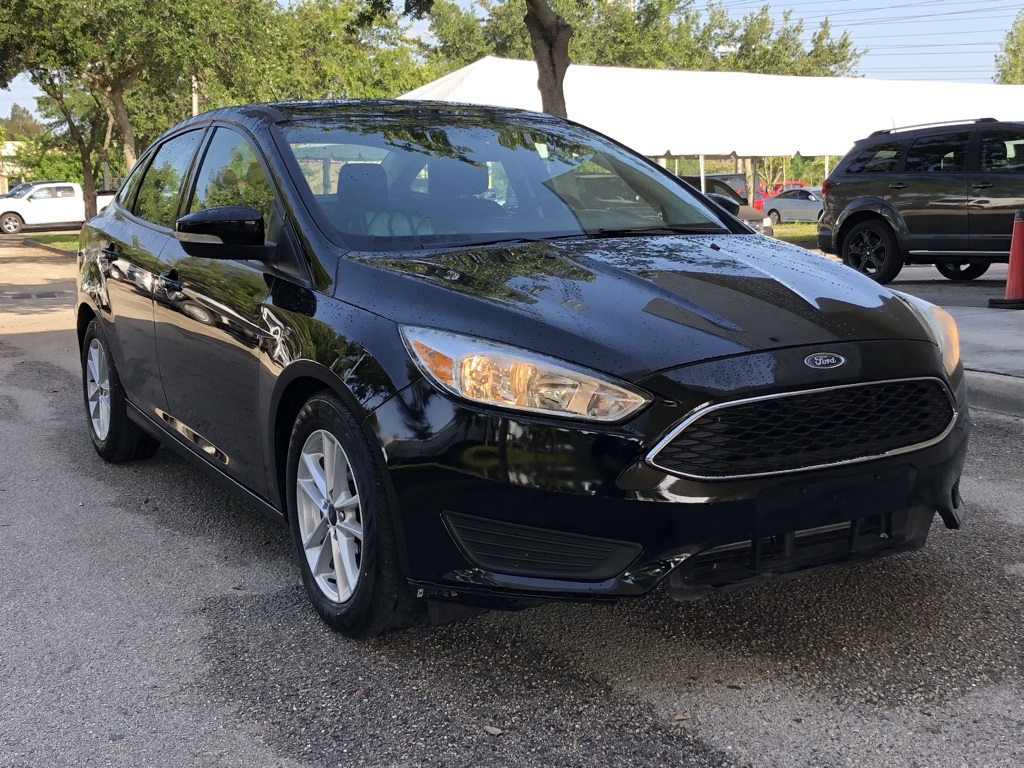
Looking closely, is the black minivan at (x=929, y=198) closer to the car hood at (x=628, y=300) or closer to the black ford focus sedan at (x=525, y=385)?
the black ford focus sedan at (x=525, y=385)

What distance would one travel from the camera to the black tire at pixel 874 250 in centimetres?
1365

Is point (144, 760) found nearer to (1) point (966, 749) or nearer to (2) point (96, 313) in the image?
(1) point (966, 749)

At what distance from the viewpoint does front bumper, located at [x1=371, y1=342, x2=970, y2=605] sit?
9.00 feet

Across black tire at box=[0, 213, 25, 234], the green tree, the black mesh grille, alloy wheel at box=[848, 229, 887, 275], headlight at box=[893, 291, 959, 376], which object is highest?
the green tree

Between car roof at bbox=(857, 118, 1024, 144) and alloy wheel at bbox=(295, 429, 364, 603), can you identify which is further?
car roof at bbox=(857, 118, 1024, 144)

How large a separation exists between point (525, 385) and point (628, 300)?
1.57 feet

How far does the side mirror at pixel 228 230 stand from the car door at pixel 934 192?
36.9ft

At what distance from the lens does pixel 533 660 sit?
3240 mm

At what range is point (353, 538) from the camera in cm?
331

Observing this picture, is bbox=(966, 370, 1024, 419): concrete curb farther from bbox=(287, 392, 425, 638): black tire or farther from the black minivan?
the black minivan

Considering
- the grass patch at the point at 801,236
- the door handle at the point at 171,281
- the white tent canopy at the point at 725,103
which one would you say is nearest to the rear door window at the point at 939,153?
→ the grass patch at the point at 801,236

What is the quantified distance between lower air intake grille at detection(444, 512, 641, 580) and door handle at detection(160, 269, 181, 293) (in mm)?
2005

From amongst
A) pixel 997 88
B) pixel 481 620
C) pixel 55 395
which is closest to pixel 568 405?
pixel 481 620

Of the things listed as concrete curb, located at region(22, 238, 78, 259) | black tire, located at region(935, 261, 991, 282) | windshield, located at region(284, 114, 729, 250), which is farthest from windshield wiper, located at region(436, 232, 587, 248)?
concrete curb, located at region(22, 238, 78, 259)
